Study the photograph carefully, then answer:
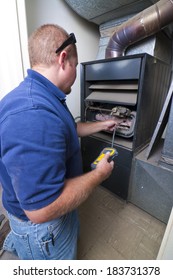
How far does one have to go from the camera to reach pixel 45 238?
60 centimetres

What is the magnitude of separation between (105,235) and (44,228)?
2.34ft

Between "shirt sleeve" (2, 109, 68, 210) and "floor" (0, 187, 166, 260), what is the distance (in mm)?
834

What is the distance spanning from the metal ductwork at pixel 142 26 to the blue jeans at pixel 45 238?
1.34 metres

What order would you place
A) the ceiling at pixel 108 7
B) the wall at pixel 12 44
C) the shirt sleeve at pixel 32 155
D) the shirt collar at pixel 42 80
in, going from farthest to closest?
the ceiling at pixel 108 7 → the wall at pixel 12 44 → the shirt collar at pixel 42 80 → the shirt sleeve at pixel 32 155

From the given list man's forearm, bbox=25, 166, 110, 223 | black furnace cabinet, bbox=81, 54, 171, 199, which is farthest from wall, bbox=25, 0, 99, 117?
man's forearm, bbox=25, 166, 110, 223

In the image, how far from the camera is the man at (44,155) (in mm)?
428

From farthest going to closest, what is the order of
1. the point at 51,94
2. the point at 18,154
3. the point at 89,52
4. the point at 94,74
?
the point at 89,52 → the point at 94,74 → the point at 51,94 → the point at 18,154

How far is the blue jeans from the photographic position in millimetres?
598

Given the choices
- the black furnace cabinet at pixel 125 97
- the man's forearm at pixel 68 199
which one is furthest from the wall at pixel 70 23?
the man's forearm at pixel 68 199

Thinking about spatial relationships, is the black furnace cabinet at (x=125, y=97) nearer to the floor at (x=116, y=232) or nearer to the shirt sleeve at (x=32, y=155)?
the floor at (x=116, y=232)

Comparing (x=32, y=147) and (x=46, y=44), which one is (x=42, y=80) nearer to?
(x=46, y=44)

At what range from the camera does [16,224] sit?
65cm
